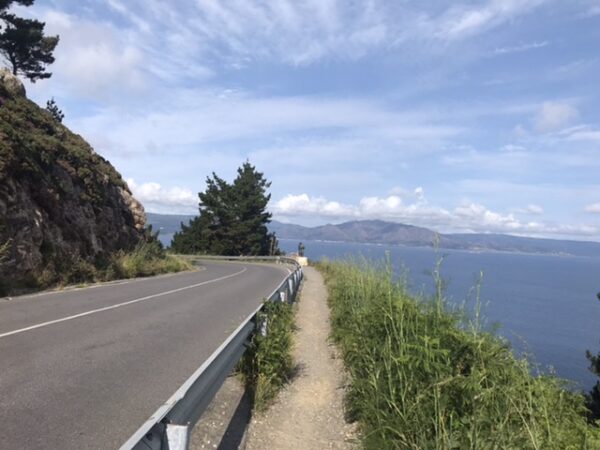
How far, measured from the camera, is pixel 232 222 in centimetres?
6425

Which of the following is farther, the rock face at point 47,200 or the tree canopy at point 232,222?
the tree canopy at point 232,222

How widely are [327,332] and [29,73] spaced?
37.9m

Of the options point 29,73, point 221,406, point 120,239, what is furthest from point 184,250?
point 221,406

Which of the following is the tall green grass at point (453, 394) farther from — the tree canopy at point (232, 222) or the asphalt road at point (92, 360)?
the tree canopy at point (232, 222)

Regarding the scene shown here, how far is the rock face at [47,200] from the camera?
585 inches

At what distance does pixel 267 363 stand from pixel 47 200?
44.1 ft

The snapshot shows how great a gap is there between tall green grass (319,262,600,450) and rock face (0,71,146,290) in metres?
11.3

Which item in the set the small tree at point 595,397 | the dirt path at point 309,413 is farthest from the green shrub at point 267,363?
the small tree at point 595,397

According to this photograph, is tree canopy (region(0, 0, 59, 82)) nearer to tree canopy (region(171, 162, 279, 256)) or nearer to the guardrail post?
tree canopy (region(171, 162, 279, 256))

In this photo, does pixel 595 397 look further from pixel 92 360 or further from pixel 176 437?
pixel 176 437

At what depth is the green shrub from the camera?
269 inches

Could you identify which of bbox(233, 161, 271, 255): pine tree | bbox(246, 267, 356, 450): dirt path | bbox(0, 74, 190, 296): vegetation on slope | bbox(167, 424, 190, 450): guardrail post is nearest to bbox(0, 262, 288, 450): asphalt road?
bbox(246, 267, 356, 450): dirt path

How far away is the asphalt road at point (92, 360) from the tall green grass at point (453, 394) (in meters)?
2.35

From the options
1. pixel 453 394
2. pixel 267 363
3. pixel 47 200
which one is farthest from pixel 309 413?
pixel 47 200
